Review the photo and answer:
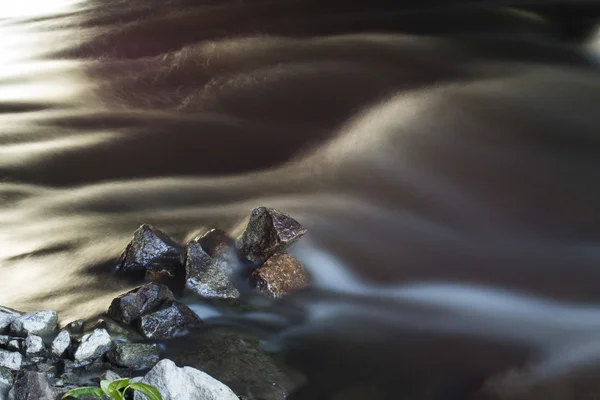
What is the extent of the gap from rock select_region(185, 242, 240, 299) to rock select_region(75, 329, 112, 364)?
1.01 feet

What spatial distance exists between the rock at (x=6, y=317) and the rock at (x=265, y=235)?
63 cm

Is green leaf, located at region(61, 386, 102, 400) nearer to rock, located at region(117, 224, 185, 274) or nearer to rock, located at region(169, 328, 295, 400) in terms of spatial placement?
rock, located at region(169, 328, 295, 400)

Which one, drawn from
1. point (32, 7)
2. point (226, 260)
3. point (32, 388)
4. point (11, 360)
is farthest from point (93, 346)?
point (32, 7)

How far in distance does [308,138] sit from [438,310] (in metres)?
1.11

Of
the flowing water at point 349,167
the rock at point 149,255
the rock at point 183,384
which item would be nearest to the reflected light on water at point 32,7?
the flowing water at point 349,167

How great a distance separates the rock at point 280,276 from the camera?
1.86m

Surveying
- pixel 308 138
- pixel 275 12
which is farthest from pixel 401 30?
pixel 308 138

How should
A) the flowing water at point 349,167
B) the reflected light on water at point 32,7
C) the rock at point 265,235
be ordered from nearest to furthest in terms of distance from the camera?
1. the flowing water at point 349,167
2. the rock at point 265,235
3. the reflected light on water at point 32,7

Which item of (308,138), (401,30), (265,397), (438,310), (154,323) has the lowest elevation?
(265,397)

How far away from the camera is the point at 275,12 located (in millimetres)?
3988

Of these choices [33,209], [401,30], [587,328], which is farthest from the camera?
[401,30]

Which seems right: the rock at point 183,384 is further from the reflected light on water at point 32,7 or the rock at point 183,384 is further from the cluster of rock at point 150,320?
the reflected light on water at point 32,7

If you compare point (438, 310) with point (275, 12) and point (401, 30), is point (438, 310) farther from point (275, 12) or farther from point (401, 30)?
point (275, 12)

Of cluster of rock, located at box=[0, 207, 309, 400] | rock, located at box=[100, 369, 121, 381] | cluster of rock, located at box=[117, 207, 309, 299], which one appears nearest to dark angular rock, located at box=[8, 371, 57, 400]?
cluster of rock, located at box=[0, 207, 309, 400]
